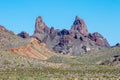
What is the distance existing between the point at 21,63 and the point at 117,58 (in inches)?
3509

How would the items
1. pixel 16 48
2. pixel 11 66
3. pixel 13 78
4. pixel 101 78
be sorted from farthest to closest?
pixel 16 48
pixel 11 66
pixel 101 78
pixel 13 78

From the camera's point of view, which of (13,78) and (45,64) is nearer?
(13,78)

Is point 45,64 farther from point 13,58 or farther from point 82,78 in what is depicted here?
point 82,78

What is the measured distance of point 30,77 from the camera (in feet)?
215

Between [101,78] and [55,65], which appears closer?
[101,78]

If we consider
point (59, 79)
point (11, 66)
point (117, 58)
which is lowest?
point (59, 79)

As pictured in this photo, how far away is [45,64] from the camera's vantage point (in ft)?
361

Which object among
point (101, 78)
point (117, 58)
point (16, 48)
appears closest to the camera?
point (101, 78)

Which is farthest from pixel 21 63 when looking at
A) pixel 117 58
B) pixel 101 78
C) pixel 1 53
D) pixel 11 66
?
pixel 117 58

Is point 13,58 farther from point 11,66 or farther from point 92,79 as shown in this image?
point 92,79

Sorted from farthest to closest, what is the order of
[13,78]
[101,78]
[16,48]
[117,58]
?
[16,48] → [117,58] → [101,78] → [13,78]

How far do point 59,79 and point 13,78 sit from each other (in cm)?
726

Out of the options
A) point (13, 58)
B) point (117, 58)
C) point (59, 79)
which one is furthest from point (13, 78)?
point (117, 58)

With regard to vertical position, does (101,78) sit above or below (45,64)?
below
